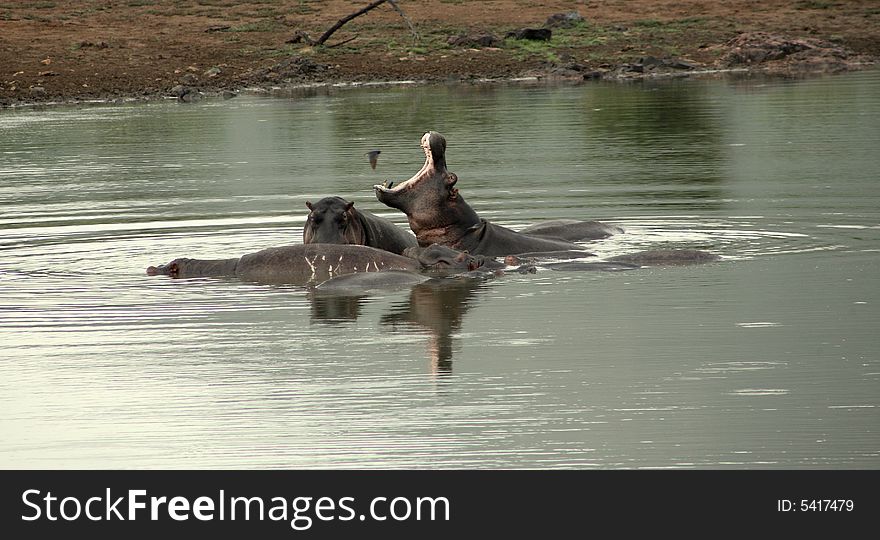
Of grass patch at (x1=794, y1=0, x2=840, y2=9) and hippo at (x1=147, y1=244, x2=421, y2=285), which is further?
grass patch at (x1=794, y1=0, x2=840, y2=9)

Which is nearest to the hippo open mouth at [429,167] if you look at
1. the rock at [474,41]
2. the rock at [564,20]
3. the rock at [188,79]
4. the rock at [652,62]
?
the rock at [188,79]

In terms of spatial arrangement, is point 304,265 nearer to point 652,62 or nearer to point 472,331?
point 472,331

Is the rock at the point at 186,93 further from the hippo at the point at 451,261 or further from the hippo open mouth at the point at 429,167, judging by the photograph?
the hippo at the point at 451,261

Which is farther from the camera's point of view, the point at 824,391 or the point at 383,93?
the point at 383,93

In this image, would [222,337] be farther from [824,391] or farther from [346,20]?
[346,20]

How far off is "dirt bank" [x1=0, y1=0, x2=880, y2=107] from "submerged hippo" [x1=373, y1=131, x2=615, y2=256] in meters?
23.1

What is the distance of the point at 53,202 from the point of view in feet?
53.4

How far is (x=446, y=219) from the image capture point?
38.5ft

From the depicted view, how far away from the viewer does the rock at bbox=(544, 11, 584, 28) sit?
1660 inches

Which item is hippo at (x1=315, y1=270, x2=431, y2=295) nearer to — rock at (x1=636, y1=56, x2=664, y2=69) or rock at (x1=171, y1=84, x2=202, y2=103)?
rock at (x1=171, y1=84, x2=202, y2=103)

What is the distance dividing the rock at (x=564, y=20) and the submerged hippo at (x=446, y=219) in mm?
30921

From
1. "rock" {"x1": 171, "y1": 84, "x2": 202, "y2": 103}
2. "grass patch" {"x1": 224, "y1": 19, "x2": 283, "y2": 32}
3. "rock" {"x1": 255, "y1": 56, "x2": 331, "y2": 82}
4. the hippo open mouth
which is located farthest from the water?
"grass patch" {"x1": 224, "y1": 19, "x2": 283, "y2": 32}
